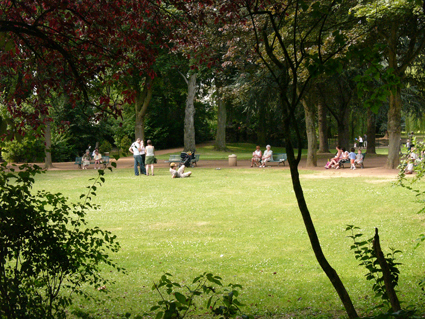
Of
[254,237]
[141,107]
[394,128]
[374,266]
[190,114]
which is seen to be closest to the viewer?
[374,266]

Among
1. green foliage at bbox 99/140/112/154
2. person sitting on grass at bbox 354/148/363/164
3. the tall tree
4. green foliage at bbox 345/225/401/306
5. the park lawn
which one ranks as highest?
the tall tree

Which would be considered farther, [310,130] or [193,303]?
[310,130]

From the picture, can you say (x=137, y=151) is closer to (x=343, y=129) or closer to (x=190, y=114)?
(x=190, y=114)

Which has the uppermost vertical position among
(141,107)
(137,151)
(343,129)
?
(141,107)

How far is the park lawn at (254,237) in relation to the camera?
6.63 m

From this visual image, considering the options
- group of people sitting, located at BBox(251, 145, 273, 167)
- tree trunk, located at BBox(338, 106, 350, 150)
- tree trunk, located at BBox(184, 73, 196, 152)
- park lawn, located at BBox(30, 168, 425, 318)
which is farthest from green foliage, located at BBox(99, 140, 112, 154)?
park lawn, located at BBox(30, 168, 425, 318)

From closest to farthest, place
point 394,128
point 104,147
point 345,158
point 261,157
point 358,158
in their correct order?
point 394,128, point 358,158, point 345,158, point 261,157, point 104,147

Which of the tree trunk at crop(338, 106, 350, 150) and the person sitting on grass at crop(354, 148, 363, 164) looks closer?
the person sitting on grass at crop(354, 148, 363, 164)

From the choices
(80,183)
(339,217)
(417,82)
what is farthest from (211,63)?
(417,82)

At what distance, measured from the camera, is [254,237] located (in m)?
10.5

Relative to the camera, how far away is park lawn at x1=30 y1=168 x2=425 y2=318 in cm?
663

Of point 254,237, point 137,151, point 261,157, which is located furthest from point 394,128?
point 254,237

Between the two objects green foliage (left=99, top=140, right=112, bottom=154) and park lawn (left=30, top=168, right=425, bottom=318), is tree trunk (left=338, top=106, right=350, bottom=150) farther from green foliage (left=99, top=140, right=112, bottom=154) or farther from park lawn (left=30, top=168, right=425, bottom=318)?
green foliage (left=99, top=140, right=112, bottom=154)

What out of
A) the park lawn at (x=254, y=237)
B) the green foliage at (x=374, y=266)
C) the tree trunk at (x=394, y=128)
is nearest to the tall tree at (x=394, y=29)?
the tree trunk at (x=394, y=128)
